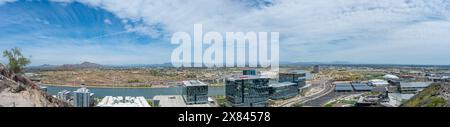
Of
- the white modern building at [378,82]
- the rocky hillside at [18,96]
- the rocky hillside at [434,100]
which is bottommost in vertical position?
the white modern building at [378,82]

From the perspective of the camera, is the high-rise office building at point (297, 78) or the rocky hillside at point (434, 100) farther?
the high-rise office building at point (297, 78)

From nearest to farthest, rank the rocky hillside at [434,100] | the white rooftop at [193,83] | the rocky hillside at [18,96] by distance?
the rocky hillside at [18,96], the rocky hillside at [434,100], the white rooftop at [193,83]

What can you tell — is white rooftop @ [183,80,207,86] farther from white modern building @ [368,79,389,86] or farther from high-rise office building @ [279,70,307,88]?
white modern building @ [368,79,389,86]

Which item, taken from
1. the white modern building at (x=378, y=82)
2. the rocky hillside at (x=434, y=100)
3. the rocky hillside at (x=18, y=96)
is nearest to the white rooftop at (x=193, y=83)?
the rocky hillside at (x=18, y=96)

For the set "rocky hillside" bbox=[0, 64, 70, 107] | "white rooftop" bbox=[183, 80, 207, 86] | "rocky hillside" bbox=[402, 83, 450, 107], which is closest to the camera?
"rocky hillside" bbox=[0, 64, 70, 107]

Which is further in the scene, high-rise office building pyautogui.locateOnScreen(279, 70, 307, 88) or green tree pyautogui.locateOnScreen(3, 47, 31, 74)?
high-rise office building pyautogui.locateOnScreen(279, 70, 307, 88)

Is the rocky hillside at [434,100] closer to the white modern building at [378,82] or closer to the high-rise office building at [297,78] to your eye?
the high-rise office building at [297,78]

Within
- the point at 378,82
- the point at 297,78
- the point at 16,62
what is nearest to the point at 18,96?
the point at 16,62

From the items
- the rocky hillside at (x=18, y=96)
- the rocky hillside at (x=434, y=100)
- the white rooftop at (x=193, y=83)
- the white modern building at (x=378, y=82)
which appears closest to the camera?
the rocky hillside at (x=18, y=96)

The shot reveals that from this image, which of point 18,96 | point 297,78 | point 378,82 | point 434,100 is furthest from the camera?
point 297,78

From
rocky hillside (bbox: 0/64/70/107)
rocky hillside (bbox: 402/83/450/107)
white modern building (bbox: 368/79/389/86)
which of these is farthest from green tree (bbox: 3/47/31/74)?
white modern building (bbox: 368/79/389/86)

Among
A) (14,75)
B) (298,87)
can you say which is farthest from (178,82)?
(298,87)

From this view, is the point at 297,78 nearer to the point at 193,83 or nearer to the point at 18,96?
the point at 193,83
